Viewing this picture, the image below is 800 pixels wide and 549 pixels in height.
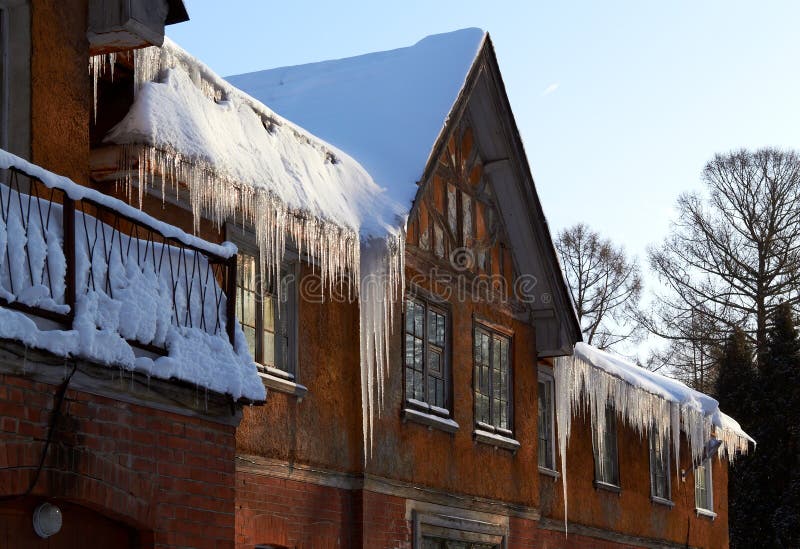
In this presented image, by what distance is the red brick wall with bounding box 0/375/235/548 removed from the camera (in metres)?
7.01

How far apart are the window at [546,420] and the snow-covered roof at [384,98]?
482 centimetres

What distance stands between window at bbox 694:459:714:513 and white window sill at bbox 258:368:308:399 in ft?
48.2

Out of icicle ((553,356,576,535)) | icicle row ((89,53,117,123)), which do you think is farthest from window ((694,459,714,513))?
icicle row ((89,53,117,123))

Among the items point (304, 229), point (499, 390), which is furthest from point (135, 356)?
point (499, 390)

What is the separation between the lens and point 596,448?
21.2m

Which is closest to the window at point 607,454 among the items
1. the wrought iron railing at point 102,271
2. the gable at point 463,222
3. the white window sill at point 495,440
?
the white window sill at point 495,440

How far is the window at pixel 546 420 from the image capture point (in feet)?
64.0

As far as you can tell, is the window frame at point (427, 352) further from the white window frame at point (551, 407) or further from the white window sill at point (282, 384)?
the white window frame at point (551, 407)

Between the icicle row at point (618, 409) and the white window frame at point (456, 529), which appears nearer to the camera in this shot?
the white window frame at point (456, 529)

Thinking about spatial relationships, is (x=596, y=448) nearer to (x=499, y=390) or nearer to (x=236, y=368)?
(x=499, y=390)

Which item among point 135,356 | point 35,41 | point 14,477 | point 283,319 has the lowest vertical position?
point 14,477

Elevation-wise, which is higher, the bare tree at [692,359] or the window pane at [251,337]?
the bare tree at [692,359]

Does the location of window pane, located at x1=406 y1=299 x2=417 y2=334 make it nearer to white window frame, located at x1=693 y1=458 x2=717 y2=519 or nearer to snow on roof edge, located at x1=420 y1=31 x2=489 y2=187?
snow on roof edge, located at x1=420 y1=31 x2=489 y2=187

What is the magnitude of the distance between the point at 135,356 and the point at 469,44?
10382mm
